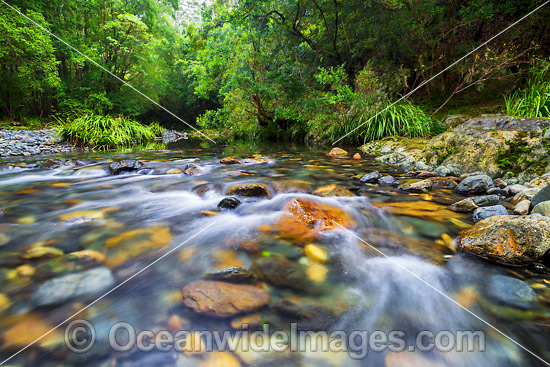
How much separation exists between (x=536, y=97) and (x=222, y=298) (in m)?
6.06

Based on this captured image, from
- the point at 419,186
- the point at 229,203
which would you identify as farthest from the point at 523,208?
the point at 229,203

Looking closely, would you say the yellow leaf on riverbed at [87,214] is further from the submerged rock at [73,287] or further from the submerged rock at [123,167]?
the submerged rock at [123,167]

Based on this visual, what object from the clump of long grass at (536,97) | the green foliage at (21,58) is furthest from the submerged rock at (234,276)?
the green foliage at (21,58)

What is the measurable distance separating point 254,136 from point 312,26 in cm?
505

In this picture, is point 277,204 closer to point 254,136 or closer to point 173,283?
point 173,283

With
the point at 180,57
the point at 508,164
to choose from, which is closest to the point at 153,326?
the point at 508,164

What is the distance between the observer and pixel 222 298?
3.49 ft

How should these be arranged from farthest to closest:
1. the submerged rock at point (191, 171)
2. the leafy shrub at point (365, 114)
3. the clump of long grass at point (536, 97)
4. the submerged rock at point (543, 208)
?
the leafy shrub at point (365, 114) → the clump of long grass at point (536, 97) → the submerged rock at point (191, 171) → the submerged rock at point (543, 208)

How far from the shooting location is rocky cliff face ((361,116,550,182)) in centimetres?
263

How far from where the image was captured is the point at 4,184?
3105mm

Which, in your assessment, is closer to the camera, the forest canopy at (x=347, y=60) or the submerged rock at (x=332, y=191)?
the submerged rock at (x=332, y=191)

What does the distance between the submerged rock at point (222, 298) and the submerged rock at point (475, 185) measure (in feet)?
8.22

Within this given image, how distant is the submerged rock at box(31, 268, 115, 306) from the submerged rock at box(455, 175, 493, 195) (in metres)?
3.12

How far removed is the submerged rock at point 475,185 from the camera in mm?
2469
